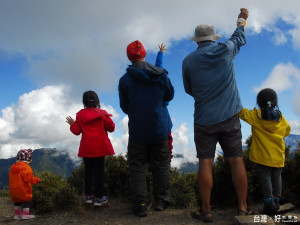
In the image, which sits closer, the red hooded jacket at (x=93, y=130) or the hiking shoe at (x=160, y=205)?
the hiking shoe at (x=160, y=205)

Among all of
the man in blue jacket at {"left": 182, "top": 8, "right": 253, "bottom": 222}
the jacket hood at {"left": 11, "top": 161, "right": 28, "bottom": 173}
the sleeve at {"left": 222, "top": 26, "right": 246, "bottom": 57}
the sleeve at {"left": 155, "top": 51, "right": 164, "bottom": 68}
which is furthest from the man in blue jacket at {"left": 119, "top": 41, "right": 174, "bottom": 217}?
the jacket hood at {"left": 11, "top": 161, "right": 28, "bottom": 173}

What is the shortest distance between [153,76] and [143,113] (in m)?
0.61

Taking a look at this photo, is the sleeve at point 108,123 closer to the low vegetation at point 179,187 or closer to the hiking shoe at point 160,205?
the low vegetation at point 179,187

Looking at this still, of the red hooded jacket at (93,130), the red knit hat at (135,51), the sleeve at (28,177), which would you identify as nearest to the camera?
the red knit hat at (135,51)

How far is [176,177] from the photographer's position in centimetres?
599

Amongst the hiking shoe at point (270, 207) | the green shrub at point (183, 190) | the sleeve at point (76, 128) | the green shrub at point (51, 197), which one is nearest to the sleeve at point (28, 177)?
the green shrub at point (51, 197)

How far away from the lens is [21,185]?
208 inches

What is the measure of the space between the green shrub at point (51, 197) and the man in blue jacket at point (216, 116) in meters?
2.51

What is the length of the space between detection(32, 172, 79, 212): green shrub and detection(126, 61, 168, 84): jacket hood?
8.29ft

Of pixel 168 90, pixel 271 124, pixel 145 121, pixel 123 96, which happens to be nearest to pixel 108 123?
pixel 123 96

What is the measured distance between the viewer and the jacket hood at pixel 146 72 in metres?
4.25

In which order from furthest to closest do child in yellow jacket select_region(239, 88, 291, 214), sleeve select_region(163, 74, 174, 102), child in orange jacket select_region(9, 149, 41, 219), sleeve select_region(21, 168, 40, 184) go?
sleeve select_region(21, 168, 40, 184)
child in orange jacket select_region(9, 149, 41, 219)
sleeve select_region(163, 74, 174, 102)
child in yellow jacket select_region(239, 88, 291, 214)

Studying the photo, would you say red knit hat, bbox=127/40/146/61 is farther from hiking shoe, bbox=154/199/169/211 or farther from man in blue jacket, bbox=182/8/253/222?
hiking shoe, bbox=154/199/169/211

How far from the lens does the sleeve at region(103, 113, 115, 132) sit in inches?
201
